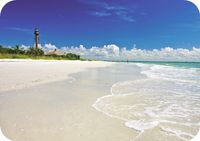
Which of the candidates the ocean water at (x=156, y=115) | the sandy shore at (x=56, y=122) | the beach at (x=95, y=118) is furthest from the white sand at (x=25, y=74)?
the ocean water at (x=156, y=115)

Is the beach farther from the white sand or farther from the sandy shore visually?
the white sand

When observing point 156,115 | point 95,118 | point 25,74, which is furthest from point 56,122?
point 25,74

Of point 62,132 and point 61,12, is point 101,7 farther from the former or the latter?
point 62,132

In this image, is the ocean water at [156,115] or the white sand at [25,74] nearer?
the ocean water at [156,115]

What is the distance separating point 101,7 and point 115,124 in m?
0.82

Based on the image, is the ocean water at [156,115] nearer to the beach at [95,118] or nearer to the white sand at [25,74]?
the beach at [95,118]

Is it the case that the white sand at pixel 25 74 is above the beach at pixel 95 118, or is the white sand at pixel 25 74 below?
above

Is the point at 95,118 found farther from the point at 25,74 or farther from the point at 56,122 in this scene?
the point at 25,74

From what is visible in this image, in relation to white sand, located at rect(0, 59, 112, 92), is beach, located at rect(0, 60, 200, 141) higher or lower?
lower

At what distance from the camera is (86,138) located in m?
1.22

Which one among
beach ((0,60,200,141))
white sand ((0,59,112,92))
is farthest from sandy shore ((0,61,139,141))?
white sand ((0,59,112,92))

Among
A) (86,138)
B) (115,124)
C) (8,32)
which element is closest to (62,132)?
(86,138)

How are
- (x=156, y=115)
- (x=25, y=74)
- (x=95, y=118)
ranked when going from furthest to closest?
(x=25, y=74) → (x=156, y=115) → (x=95, y=118)

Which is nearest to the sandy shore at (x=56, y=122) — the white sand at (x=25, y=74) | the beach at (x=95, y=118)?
the beach at (x=95, y=118)
